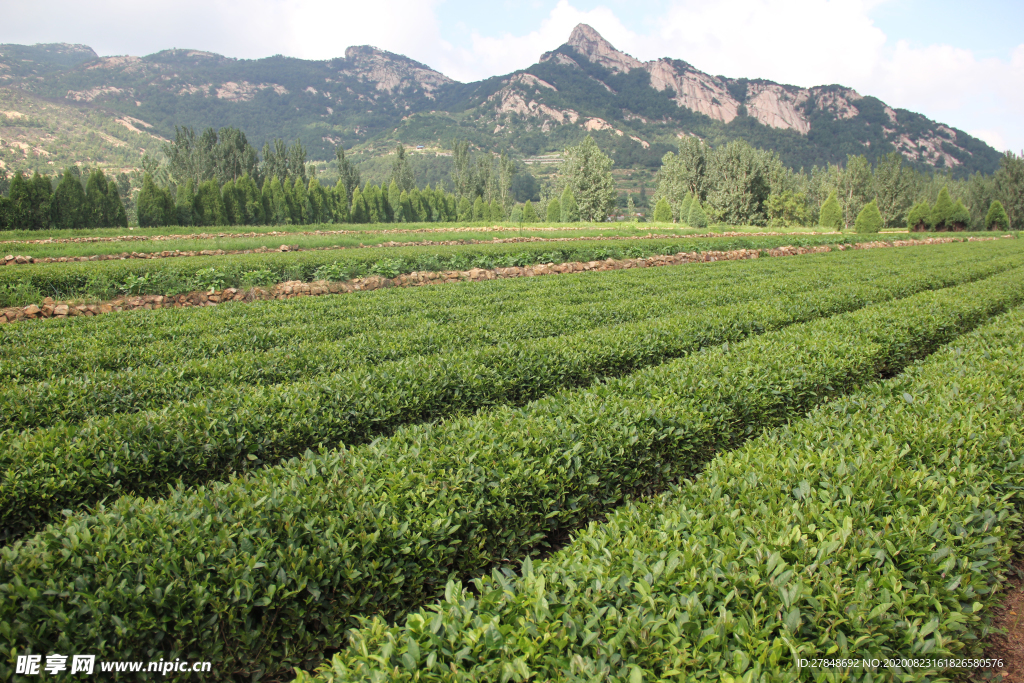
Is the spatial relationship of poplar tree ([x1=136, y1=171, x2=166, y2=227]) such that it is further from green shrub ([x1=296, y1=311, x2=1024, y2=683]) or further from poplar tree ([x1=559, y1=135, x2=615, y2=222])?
green shrub ([x1=296, y1=311, x2=1024, y2=683])

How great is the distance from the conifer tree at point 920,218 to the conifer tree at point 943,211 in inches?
25.6

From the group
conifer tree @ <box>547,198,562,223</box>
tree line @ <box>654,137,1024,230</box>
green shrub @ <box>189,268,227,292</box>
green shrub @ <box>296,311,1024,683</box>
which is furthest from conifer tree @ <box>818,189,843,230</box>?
green shrub @ <box>296,311,1024,683</box>

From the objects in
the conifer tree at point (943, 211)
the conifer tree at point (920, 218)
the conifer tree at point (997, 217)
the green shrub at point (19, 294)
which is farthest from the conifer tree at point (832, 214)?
the green shrub at point (19, 294)

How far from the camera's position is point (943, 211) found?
1816 inches

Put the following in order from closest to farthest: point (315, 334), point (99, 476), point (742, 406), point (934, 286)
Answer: point (99, 476), point (742, 406), point (315, 334), point (934, 286)

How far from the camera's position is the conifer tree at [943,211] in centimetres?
4597

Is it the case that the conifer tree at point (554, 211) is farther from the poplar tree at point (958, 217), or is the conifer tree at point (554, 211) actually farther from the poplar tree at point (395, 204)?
the poplar tree at point (958, 217)

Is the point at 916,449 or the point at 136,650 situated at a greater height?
the point at 916,449

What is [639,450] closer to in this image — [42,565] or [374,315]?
[42,565]

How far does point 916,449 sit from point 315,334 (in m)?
7.48

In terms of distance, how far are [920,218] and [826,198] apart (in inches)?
559

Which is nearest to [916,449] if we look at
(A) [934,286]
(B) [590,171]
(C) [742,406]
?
(C) [742,406]

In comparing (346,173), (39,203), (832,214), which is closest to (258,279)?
(39,203)

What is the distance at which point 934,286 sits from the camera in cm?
1302
